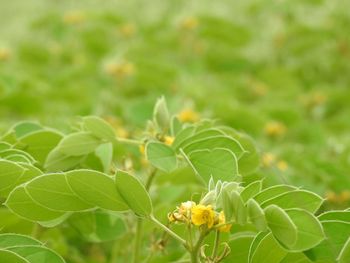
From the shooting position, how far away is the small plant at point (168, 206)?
52 cm

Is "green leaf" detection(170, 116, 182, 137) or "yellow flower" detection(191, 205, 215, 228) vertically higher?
"green leaf" detection(170, 116, 182, 137)

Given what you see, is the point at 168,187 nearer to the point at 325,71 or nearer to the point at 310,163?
the point at 310,163

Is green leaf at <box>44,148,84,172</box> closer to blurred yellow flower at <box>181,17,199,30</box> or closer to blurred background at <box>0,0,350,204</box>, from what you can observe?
blurred background at <box>0,0,350,204</box>

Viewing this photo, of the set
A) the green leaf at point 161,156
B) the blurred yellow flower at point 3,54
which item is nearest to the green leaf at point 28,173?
the green leaf at point 161,156

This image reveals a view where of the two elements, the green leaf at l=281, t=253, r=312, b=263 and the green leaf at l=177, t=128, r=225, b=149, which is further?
the green leaf at l=177, t=128, r=225, b=149

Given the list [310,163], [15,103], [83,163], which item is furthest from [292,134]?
[83,163]

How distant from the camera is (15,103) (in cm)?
154

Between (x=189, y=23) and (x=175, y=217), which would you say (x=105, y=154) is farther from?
(x=189, y=23)

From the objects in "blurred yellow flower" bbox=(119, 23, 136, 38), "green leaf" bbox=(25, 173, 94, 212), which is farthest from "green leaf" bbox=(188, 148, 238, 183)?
"blurred yellow flower" bbox=(119, 23, 136, 38)

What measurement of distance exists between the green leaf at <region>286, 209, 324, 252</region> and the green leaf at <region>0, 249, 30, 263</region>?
0.21 metres

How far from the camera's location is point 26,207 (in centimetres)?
60

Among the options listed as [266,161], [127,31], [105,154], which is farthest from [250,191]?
[127,31]

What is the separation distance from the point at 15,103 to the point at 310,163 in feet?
2.18

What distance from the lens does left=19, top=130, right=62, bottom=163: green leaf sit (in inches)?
29.1
